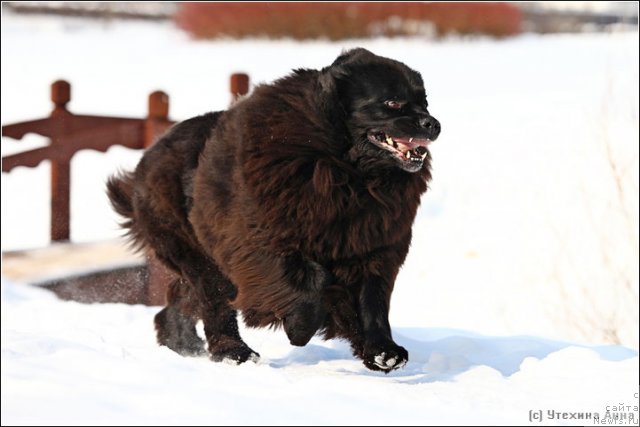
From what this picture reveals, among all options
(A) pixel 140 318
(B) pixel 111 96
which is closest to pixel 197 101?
(B) pixel 111 96

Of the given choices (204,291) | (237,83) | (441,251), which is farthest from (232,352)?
(441,251)

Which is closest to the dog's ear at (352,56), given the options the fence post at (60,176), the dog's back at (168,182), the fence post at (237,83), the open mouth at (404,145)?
the open mouth at (404,145)

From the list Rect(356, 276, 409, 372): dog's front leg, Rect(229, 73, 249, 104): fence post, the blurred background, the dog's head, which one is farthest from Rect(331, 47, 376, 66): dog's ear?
Rect(229, 73, 249, 104): fence post

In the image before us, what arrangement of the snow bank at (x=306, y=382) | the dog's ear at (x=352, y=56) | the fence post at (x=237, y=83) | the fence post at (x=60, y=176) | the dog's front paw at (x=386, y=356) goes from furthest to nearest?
the fence post at (x=60, y=176), the fence post at (x=237, y=83), the dog's ear at (x=352, y=56), the dog's front paw at (x=386, y=356), the snow bank at (x=306, y=382)

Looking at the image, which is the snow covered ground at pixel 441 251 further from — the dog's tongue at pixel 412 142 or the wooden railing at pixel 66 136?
the dog's tongue at pixel 412 142

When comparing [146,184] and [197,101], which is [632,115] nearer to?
[146,184]

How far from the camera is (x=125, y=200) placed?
588 centimetres

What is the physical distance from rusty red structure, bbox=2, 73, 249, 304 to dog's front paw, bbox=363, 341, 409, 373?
5100 mm

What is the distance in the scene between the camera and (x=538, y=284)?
1041 cm

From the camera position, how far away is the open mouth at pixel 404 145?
449 cm

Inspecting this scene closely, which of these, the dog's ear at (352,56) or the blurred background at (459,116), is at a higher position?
the dog's ear at (352,56)

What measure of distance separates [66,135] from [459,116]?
6.72 meters

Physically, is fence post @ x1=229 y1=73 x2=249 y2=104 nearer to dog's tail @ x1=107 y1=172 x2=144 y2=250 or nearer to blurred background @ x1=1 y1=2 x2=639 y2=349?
blurred background @ x1=1 y1=2 x2=639 y2=349

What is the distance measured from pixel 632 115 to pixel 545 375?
21.1ft
